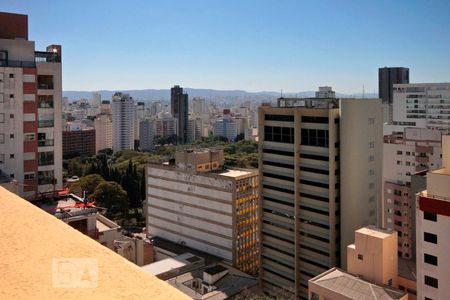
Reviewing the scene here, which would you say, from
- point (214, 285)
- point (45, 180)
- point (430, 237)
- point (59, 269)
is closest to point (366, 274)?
point (430, 237)

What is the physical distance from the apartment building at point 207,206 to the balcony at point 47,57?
905cm

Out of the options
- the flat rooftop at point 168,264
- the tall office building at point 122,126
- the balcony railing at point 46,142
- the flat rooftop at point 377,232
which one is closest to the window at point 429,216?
the flat rooftop at point 377,232

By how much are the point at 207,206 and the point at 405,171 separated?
6.80 metres

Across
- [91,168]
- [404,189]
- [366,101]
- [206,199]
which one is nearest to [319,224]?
[404,189]

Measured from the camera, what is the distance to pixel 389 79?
42.4 metres

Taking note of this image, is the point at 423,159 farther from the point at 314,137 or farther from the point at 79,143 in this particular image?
the point at 79,143

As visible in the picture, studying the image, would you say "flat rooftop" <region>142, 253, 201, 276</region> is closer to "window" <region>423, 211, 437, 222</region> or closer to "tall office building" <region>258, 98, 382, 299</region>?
"tall office building" <region>258, 98, 382, 299</region>

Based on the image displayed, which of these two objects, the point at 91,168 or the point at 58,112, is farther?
the point at 91,168

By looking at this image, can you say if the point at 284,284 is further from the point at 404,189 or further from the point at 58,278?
the point at 58,278

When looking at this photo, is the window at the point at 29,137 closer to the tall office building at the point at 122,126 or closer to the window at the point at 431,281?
the window at the point at 431,281

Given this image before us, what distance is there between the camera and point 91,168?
26703mm

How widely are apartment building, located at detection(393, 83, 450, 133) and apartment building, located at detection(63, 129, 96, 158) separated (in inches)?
1072

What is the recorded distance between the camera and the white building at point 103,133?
45.5 metres

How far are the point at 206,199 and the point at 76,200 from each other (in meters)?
9.65
